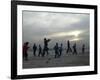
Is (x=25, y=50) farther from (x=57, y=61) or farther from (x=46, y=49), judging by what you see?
(x=57, y=61)

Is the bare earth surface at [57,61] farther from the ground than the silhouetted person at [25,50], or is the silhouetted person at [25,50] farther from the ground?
the silhouetted person at [25,50]

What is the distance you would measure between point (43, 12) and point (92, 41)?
24.4 inches

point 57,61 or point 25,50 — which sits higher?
point 25,50

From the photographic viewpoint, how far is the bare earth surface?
6.53 ft

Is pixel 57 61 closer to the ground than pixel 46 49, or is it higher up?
closer to the ground

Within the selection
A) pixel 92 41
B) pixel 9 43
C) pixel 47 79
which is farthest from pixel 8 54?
pixel 92 41

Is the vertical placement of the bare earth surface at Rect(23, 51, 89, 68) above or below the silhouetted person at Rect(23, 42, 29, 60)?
below

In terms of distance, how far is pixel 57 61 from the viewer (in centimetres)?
207

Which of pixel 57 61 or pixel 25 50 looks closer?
pixel 25 50

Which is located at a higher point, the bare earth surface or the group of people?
the group of people

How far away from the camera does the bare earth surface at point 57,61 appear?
199cm

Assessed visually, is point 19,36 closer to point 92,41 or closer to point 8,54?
point 8,54

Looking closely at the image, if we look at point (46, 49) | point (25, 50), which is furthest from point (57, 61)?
point (25, 50)

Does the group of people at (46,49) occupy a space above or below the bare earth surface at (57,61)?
above
